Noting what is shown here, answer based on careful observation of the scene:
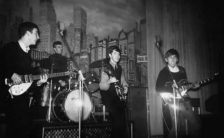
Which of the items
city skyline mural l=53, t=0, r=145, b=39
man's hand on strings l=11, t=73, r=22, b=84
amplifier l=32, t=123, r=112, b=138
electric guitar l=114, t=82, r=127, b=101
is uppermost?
city skyline mural l=53, t=0, r=145, b=39

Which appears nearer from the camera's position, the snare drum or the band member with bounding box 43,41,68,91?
the band member with bounding box 43,41,68,91

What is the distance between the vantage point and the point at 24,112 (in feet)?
7.69

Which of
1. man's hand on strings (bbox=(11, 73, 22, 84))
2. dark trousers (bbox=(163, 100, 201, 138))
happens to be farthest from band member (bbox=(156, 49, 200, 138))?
man's hand on strings (bbox=(11, 73, 22, 84))

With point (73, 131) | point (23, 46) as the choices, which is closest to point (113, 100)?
point (73, 131)

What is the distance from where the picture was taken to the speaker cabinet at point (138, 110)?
3.75 m

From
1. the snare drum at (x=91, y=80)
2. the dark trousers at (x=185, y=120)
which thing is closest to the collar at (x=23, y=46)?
the snare drum at (x=91, y=80)

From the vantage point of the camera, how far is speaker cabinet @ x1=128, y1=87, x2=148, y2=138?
3752 mm

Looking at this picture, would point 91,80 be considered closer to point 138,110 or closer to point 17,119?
point 138,110

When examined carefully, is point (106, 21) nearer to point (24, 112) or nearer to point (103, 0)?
point (103, 0)

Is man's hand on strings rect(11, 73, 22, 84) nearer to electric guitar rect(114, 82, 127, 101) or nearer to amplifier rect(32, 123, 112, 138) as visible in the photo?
amplifier rect(32, 123, 112, 138)

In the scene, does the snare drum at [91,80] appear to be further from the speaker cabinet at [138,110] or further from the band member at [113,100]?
the band member at [113,100]

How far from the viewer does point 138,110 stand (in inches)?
152

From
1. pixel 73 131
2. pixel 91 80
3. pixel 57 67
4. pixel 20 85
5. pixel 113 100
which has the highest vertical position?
pixel 57 67

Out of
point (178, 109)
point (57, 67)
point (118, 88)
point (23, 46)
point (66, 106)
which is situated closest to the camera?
point (23, 46)
